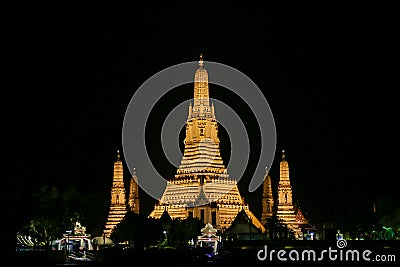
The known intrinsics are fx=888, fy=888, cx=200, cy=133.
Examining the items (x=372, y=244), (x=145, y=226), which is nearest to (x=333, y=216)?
(x=145, y=226)

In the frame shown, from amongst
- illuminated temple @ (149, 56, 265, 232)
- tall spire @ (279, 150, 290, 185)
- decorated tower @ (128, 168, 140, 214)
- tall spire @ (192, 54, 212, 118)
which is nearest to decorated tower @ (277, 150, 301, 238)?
tall spire @ (279, 150, 290, 185)

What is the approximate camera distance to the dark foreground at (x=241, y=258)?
43781 mm

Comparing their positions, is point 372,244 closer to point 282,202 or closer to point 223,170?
point 282,202

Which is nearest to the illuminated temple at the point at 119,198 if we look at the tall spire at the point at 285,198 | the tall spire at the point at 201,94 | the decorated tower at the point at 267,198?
the tall spire at the point at 201,94

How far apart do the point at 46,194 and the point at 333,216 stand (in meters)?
29.0

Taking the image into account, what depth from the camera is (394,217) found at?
6469 cm

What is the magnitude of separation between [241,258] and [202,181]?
4779 cm

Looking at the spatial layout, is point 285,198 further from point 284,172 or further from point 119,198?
point 119,198

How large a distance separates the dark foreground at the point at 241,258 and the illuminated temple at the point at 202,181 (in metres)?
40.6

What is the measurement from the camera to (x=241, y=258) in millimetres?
47844

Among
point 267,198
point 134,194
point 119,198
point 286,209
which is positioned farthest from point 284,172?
point 119,198

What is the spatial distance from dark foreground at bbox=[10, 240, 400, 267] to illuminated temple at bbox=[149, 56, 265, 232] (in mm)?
40560

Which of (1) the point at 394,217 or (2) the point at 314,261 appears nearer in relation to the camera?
(2) the point at 314,261

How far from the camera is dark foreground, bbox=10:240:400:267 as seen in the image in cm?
4378
